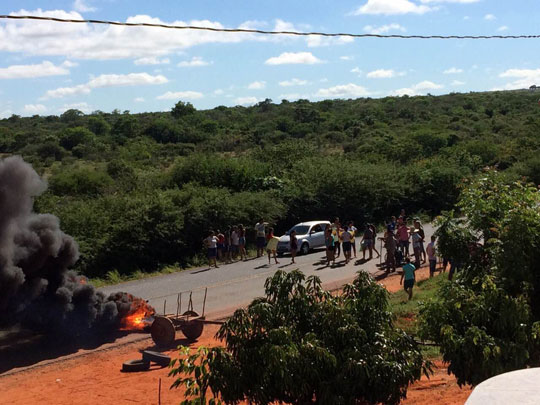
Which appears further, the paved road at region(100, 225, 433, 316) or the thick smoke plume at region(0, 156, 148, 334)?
the paved road at region(100, 225, 433, 316)

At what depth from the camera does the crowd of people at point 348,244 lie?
24.9 metres

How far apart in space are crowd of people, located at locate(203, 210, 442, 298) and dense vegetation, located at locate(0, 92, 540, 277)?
184 cm

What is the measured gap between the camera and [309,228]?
3027 centimetres

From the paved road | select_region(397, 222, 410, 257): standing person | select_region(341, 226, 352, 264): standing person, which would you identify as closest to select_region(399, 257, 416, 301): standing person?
the paved road

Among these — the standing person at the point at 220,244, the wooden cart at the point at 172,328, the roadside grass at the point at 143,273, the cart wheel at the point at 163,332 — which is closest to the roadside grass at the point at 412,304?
the wooden cart at the point at 172,328

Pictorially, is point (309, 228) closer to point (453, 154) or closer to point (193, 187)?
point (193, 187)

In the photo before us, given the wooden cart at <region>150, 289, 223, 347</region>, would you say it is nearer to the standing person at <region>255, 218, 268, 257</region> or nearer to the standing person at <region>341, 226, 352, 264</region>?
the standing person at <region>341, 226, 352, 264</region>

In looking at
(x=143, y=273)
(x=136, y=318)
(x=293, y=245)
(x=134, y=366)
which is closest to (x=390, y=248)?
(x=293, y=245)

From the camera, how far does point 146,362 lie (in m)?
16.2

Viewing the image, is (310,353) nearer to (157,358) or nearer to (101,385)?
(101,385)

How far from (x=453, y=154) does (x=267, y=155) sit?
571 inches

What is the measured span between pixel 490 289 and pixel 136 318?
39.5ft

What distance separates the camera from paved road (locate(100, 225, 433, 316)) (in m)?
21.7

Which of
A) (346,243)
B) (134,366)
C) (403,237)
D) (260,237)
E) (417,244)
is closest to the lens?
(134,366)
